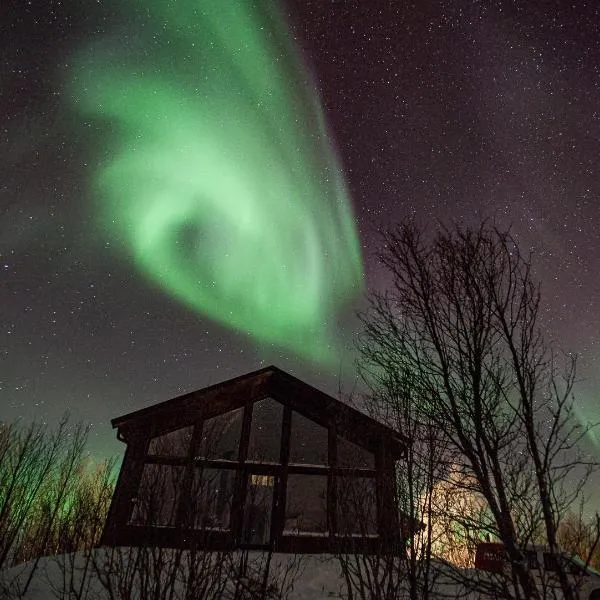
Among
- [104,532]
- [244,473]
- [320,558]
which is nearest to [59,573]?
[104,532]

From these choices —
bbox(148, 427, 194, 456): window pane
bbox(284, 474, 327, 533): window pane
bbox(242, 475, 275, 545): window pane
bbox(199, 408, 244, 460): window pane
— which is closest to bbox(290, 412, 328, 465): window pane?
bbox(284, 474, 327, 533): window pane

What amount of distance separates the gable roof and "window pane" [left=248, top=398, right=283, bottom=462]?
31 cm

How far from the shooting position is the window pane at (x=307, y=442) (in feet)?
46.3

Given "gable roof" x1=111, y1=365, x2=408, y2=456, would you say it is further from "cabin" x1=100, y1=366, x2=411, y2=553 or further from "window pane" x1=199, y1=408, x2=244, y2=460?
"window pane" x1=199, y1=408, x2=244, y2=460

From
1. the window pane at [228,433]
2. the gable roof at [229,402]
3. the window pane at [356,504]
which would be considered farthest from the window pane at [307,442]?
the window pane at [356,504]

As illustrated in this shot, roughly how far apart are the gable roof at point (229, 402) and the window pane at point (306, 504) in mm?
1940

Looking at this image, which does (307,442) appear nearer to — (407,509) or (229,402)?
(229,402)

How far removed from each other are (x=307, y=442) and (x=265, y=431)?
4.79 feet

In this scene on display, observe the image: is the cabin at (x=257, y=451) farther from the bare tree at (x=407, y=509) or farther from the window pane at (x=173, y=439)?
the bare tree at (x=407, y=509)

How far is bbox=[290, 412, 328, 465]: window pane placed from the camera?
14.1 meters

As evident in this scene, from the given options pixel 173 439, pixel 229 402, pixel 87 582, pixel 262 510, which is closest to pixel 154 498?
pixel 87 582

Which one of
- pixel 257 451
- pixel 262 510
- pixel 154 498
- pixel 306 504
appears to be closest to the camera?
pixel 154 498

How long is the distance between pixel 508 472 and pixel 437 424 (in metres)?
0.79

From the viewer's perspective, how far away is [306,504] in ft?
44.3
